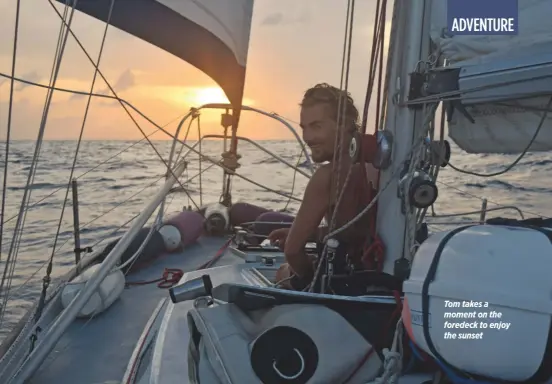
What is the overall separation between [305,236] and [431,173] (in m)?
0.47

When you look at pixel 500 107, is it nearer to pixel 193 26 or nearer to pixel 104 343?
pixel 193 26

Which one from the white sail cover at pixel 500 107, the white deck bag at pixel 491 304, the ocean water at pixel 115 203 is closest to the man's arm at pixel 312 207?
the white sail cover at pixel 500 107

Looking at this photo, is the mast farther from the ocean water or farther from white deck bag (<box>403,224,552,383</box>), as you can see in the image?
the ocean water

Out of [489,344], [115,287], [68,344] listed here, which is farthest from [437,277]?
[115,287]

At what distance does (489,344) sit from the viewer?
0.98 m

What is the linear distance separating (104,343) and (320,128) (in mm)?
1473

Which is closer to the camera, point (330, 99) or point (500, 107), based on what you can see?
point (500, 107)

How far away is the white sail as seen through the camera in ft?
8.96

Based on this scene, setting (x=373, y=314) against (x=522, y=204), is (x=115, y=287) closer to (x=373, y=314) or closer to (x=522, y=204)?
(x=373, y=314)

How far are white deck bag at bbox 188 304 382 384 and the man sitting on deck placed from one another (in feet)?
1.68

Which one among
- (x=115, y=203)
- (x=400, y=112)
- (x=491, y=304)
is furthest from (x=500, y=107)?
(x=115, y=203)

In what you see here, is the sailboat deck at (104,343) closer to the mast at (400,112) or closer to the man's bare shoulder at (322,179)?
the man's bare shoulder at (322,179)

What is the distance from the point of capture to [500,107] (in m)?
1.73

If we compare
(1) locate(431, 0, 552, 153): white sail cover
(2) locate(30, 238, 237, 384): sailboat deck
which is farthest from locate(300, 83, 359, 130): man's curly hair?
(2) locate(30, 238, 237, 384): sailboat deck
